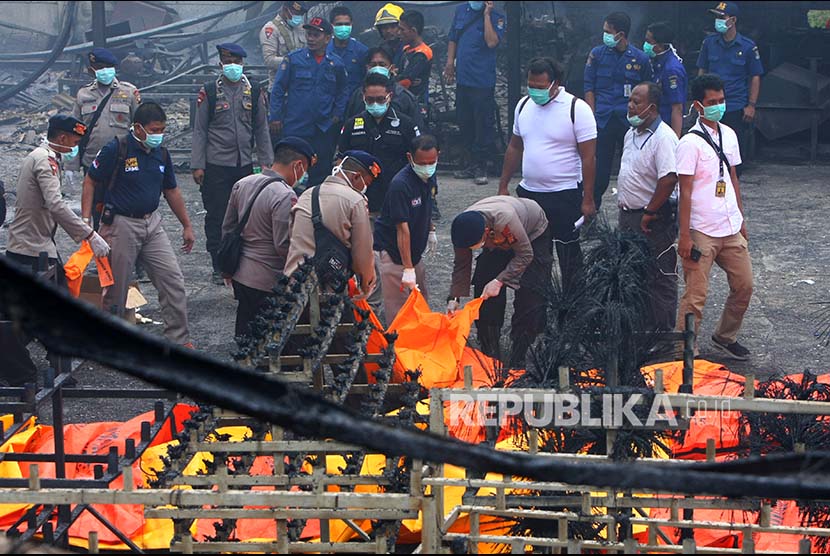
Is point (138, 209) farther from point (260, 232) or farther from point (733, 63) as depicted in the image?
point (733, 63)

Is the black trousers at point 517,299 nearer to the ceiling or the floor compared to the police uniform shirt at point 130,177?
nearer to the floor

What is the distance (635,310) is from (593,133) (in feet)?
7.98

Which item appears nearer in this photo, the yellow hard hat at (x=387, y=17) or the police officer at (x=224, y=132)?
the police officer at (x=224, y=132)

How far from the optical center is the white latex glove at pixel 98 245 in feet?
23.6

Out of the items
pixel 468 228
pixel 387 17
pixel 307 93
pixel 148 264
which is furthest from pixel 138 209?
pixel 387 17

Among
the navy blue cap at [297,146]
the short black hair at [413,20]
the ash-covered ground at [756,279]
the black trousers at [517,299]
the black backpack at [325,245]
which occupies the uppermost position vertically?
the short black hair at [413,20]

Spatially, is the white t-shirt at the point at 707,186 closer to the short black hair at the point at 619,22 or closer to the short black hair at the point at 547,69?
the short black hair at the point at 547,69

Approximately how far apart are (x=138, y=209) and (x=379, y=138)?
1928mm

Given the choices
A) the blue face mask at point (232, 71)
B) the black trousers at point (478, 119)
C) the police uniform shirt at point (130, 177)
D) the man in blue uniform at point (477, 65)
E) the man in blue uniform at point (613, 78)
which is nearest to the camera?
the police uniform shirt at point (130, 177)

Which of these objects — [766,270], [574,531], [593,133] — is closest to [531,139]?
[593,133]

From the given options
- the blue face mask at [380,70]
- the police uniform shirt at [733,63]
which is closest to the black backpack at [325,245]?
the blue face mask at [380,70]

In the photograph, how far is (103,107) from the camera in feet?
28.8

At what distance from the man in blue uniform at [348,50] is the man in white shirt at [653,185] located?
3.62 metres

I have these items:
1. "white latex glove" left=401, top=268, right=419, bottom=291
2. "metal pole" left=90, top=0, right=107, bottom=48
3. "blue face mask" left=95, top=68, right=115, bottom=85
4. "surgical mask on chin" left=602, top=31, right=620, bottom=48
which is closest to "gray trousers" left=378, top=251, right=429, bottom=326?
"white latex glove" left=401, top=268, right=419, bottom=291
